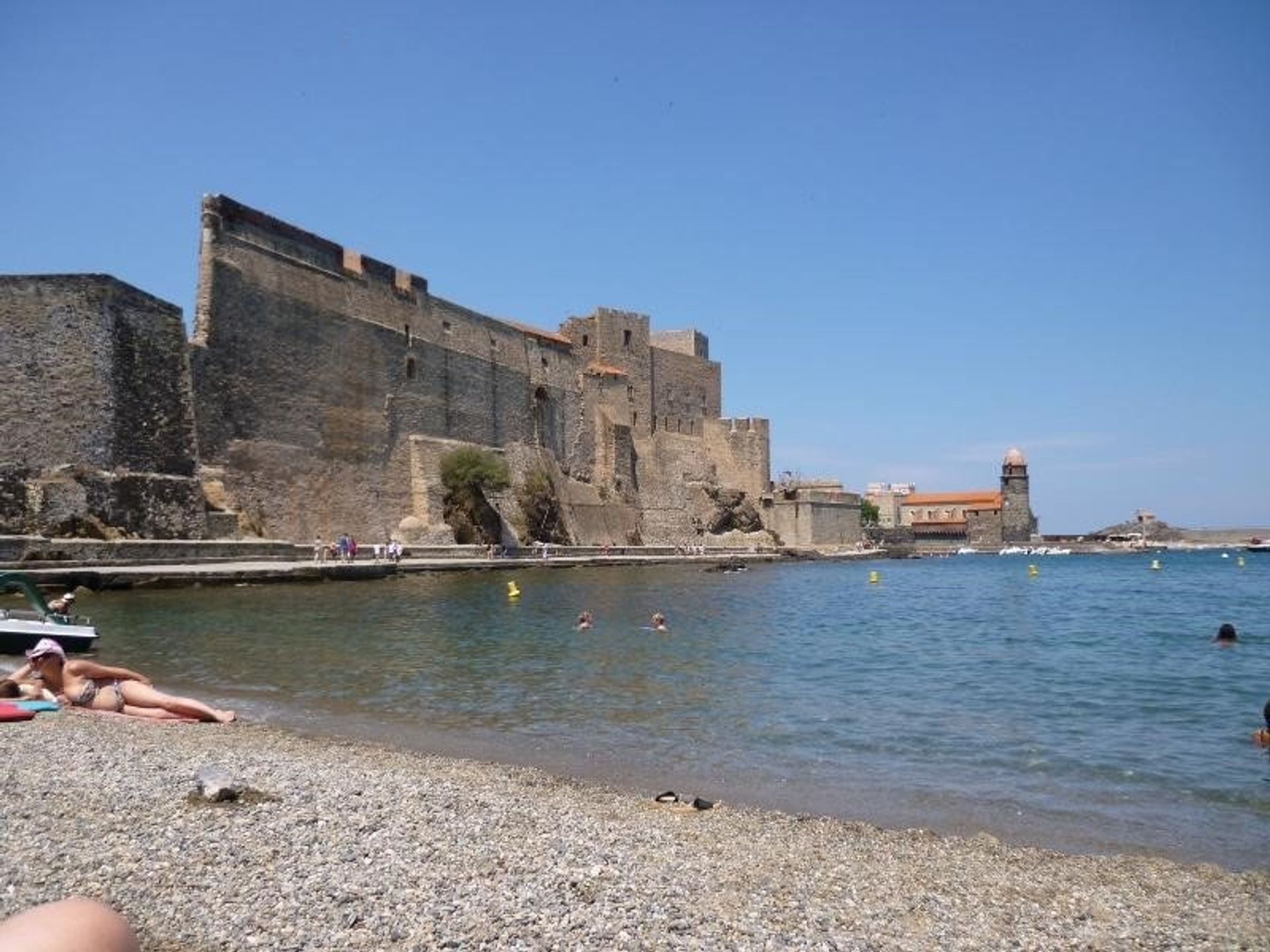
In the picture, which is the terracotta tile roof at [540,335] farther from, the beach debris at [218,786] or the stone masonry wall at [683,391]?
the beach debris at [218,786]

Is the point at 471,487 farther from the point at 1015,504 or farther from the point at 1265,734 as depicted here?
the point at 1015,504

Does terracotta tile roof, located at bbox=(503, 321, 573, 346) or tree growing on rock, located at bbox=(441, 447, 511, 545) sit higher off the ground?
terracotta tile roof, located at bbox=(503, 321, 573, 346)

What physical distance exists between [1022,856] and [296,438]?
88.1 ft

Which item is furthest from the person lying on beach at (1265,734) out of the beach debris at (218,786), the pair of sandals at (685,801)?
the beach debris at (218,786)

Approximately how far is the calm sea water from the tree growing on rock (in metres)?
11.4

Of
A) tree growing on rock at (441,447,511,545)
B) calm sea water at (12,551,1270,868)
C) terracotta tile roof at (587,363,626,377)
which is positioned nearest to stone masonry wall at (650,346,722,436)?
terracotta tile roof at (587,363,626,377)

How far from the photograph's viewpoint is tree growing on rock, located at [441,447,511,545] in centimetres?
3494

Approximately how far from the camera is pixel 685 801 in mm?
5977

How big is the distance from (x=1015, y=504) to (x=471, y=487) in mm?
62658

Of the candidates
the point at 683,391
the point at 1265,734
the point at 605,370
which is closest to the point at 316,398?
the point at 605,370

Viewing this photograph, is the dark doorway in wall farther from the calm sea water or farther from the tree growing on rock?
the calm sea water

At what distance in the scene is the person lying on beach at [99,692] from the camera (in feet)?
25.9

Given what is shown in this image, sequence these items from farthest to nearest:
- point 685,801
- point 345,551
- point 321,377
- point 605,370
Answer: point 605,370, point 321,377, point 345,551, point 685,801

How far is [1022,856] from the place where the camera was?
16.4ft
